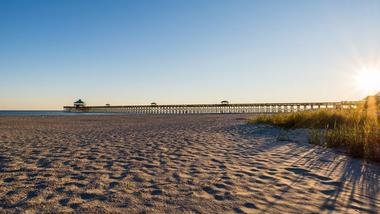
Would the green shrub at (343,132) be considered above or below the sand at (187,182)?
above

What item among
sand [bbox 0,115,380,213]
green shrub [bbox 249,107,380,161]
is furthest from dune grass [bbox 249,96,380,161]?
sand [bbox 0,115,380,213]

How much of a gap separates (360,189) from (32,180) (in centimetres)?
533

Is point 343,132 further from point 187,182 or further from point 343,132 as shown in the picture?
point 187,182

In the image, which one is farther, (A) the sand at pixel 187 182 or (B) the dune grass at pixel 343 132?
(B) the dune grass at pixel 343 132

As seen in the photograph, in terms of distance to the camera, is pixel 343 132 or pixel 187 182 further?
pixel 343 132

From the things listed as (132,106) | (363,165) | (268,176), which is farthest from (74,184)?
(132,106)

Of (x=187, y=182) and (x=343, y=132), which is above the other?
(x=343, y=132)

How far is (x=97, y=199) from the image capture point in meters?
3.53

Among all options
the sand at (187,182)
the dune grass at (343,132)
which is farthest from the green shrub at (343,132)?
the sand at (187,182)

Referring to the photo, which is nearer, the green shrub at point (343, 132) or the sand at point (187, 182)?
the sand at point (187, 182)

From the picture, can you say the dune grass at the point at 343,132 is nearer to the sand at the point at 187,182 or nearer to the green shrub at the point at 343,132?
the green shrub at the point at 343,132

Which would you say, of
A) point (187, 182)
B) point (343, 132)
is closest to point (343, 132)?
point (343, 132)

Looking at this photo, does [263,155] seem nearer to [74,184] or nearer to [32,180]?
[74,184]

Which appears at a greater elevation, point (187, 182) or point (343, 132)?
point (343, 132)
